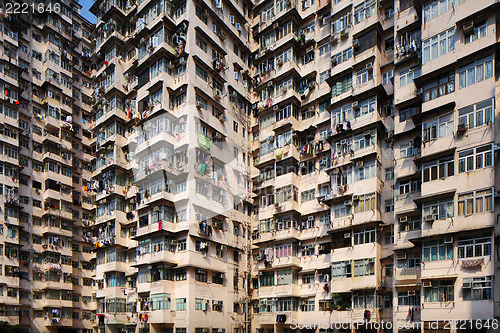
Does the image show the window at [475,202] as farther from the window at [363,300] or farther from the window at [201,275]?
the window at [201,275]

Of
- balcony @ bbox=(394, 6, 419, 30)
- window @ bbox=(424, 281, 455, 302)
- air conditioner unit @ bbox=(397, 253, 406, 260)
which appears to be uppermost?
balcony @ bbox=(394, 6, 419, 30)

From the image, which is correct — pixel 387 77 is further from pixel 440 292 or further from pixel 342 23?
pixel 440 292

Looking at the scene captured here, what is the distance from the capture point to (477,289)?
20.3 metres

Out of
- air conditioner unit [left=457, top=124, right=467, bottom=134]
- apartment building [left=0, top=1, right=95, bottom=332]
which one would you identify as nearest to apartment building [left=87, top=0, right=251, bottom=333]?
apartment building [left=0, top=1, right=95, bottom=332]

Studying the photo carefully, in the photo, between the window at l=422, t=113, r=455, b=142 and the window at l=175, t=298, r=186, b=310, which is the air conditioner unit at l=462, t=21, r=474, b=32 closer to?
the window at l=422, t=113, r=455, b=142

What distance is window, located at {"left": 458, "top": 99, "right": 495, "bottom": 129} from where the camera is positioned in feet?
Answer: 69.6

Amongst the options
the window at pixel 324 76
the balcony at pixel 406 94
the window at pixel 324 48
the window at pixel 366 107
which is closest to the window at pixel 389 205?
the window at pixel 366 107

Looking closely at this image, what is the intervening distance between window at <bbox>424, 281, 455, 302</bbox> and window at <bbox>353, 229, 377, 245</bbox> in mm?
5056

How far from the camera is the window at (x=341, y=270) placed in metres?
27.4

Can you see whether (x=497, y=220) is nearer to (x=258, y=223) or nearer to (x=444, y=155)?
(x=444, y=155)

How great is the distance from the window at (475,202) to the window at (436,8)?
1027cm

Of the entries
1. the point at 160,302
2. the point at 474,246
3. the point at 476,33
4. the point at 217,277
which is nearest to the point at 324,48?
the point at 476,33

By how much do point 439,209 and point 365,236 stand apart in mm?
5800

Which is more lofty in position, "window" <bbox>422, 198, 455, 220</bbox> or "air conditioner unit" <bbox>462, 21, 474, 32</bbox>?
"air conditioner unit" <bbox>462, 21, 474, 32</bbox>
